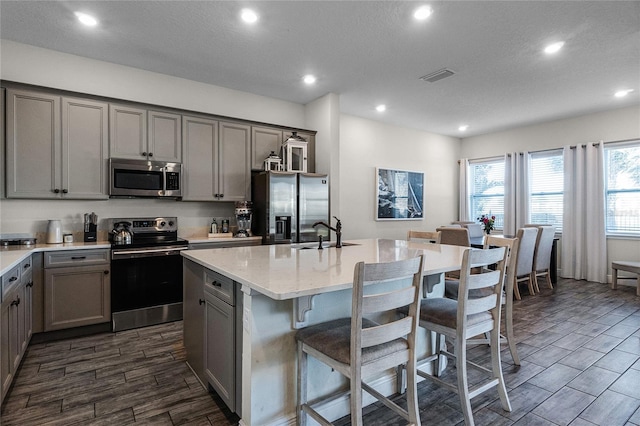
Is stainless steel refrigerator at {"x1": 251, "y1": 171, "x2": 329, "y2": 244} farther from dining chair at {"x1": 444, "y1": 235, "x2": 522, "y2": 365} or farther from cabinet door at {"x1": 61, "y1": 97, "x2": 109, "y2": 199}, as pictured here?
dining chair at {"x1": 444, "y1": 235, "x2": 522, "y2": 365}

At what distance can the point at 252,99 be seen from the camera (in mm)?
4684

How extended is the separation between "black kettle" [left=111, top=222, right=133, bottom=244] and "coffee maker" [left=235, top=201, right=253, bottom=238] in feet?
4.04

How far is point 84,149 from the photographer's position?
3418 millimetres

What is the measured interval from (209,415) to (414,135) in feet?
20.1

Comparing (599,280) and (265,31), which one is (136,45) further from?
(599,280)

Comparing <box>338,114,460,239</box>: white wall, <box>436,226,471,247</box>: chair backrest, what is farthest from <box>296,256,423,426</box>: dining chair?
<box>338,114,460,239</box>: white wall

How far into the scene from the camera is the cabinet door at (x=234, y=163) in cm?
422

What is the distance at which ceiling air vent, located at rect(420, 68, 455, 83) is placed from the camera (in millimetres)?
3885

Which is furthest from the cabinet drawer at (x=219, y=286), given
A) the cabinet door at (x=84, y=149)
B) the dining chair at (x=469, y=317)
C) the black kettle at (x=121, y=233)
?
the cabinet door at (x=84, y=149)

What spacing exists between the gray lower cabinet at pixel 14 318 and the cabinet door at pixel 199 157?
170 centimetres

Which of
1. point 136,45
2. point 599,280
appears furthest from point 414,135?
point 136,45

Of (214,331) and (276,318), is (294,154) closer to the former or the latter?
(214,331)

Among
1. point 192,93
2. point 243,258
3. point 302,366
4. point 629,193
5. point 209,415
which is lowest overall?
point 209,415

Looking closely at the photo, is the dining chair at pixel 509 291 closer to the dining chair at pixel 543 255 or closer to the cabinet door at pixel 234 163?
the dining chair at pixel 543 255
